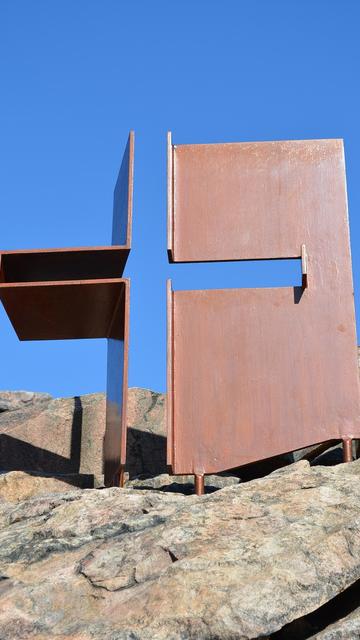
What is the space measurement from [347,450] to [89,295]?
9.73ft

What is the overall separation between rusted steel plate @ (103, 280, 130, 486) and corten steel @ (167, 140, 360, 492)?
43cm

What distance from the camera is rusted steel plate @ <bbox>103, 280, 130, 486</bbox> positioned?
342 inches

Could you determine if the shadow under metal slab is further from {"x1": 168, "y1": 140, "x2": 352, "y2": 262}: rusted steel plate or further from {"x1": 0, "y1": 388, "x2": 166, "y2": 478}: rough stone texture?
{"x1": 0, "y1": 388, "x2": 166, "y2": 478}: rough stone texture

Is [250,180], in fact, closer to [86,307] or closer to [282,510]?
[86,307]

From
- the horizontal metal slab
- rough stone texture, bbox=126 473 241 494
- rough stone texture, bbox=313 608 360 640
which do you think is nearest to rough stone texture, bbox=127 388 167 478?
rough stone texture, bbox=126 473 241 494

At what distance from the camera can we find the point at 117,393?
30.8 feet

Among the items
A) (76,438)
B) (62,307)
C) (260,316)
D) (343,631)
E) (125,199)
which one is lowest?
(343,631)

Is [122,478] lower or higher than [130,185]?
lower

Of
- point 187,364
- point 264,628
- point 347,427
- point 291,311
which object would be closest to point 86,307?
A: point 187,364

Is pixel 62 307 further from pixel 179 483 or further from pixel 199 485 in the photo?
pixel 199 485

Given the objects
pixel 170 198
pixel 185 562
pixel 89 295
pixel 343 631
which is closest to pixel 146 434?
pixel 89 295

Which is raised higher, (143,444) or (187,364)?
(187,364)

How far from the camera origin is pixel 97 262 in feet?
31.4

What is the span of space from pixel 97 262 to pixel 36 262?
61 centimetres
